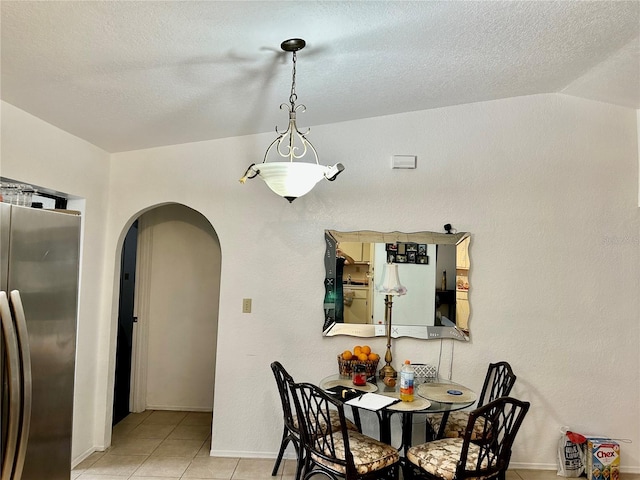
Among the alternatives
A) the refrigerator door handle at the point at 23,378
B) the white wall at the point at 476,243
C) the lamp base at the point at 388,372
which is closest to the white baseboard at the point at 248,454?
the white wall at the point at 476,243

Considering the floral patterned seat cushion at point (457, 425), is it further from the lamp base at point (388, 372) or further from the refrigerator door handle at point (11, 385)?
the refrigerator door handle at point (11, 385)

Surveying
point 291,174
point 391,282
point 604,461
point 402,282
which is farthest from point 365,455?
point 604,461

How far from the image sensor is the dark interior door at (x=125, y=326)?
4.30 meters

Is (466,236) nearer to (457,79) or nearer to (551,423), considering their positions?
(457,79)

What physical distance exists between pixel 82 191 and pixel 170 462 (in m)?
2.07

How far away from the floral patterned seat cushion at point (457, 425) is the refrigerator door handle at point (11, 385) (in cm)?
240

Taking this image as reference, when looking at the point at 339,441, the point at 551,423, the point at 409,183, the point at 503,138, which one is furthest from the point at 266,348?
the point at 503,138

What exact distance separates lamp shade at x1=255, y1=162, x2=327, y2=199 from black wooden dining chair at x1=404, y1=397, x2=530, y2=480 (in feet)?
4.72

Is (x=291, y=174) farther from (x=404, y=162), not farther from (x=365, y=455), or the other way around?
(x=365, y=455)

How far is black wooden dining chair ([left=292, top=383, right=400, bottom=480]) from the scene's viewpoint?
2.51m

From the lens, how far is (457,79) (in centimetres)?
311

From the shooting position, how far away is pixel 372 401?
9.00 ft

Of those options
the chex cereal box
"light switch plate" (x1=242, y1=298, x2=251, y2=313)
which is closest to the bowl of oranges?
"light switch plate" (x1=242, y1=298, x2=251, y2=313)

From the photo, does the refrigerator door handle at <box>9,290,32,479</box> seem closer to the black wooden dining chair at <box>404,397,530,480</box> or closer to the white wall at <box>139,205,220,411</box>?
the black wooden dining chair at <box>404,397,530,480</box>
